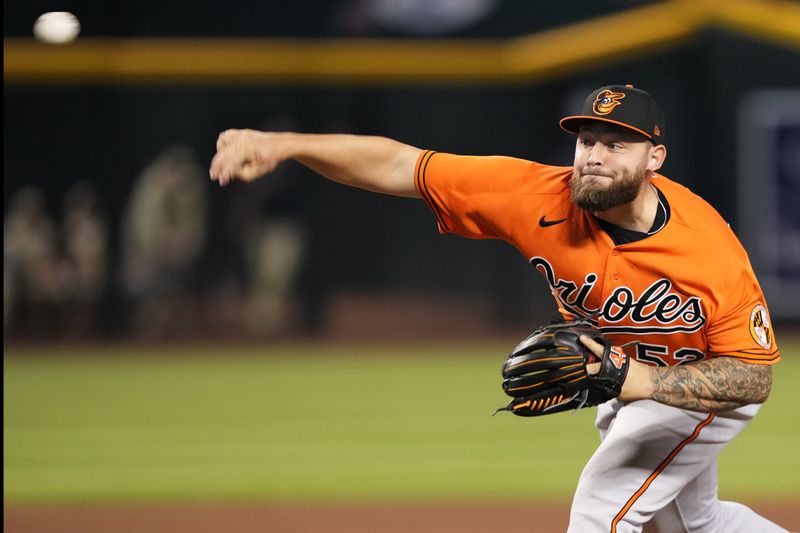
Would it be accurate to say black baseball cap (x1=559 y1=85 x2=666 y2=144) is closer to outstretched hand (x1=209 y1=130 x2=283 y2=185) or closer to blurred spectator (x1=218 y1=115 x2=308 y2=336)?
outstretched hand (x1=209 y1=130 x2=283 y2=185)

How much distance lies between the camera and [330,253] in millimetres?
15383

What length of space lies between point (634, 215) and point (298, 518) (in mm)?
2916

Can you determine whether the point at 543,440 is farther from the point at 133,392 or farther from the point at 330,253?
the point at 330,253

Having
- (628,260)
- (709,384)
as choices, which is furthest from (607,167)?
(709,384)

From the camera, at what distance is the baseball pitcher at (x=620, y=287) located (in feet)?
11.5

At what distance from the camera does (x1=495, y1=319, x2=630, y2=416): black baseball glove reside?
340 centimetres

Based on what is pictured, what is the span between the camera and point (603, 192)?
352 centimetres

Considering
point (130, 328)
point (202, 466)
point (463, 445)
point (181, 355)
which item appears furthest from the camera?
point (130, 328)

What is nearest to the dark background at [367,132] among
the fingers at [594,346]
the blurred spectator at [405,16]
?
the blurred spectator at [405,16]

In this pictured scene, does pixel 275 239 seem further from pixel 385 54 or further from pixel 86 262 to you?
pixel 385 54

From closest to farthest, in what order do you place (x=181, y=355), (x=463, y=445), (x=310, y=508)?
(x=310, y=508), (x=463, y=445), (x=181, y=355)

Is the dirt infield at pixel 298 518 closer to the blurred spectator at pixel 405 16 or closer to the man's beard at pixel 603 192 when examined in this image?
the man's beard at pixel 603 192

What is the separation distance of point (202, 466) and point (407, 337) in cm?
753

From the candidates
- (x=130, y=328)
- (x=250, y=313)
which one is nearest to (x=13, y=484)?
(x=130, y=328)
